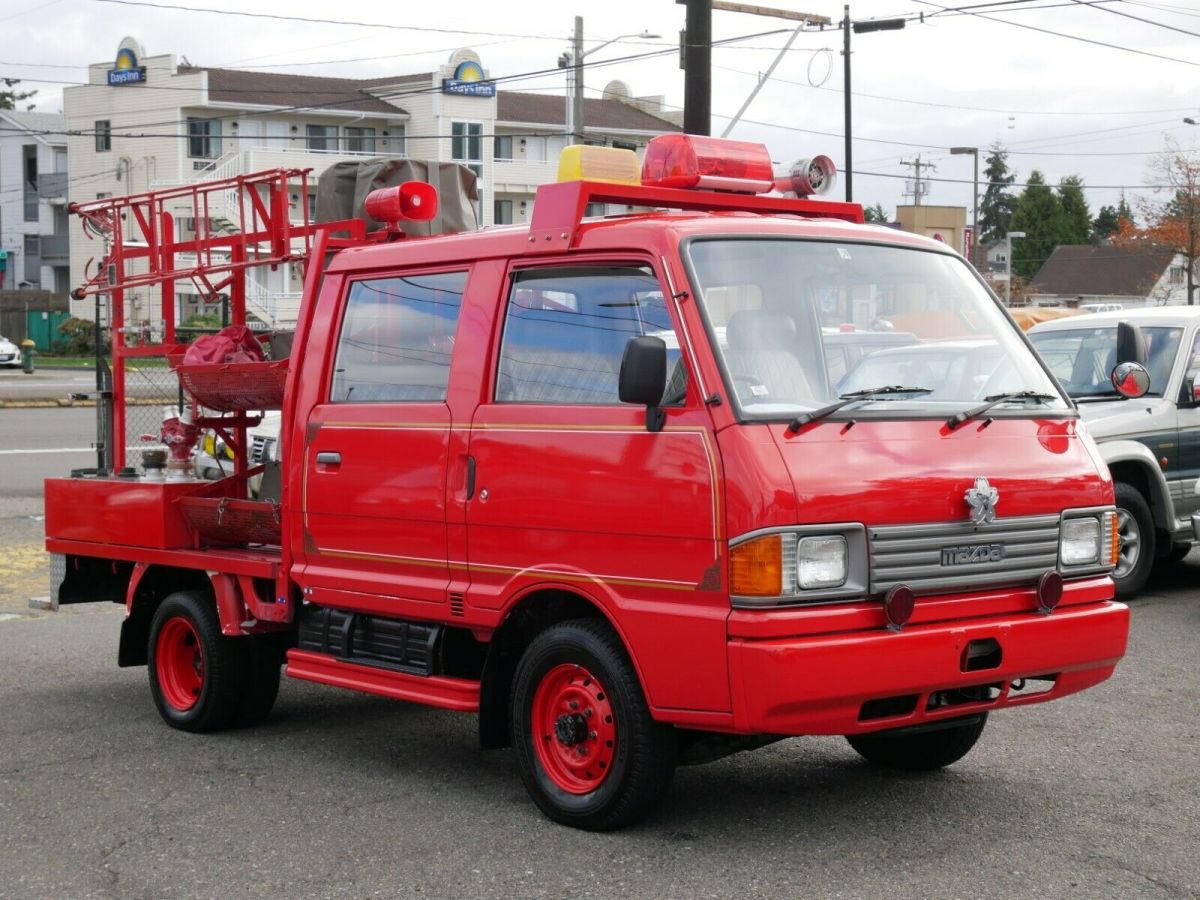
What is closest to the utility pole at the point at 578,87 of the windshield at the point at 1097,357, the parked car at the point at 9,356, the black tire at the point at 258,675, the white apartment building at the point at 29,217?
the windshield at the point at 1097,357

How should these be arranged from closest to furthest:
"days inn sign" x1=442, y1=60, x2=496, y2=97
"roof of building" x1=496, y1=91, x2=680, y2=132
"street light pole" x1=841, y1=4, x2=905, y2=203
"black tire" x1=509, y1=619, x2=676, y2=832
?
"black tire" x1=509, y1=619, x2=676, y2=832
"street light pole" x1=841, y1=4, x2=905, y2=203
"days inn sign" x1=442, y1=60, x2=496, y2=97
"roof of building" x1=496, y1=91, x2=680, y2=132

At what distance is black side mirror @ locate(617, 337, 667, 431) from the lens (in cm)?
534

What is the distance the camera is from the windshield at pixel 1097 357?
11836mm

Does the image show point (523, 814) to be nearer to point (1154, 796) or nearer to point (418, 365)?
point (418, 365)

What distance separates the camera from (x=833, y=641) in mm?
5137

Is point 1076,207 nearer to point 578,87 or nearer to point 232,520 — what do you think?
point 578,87

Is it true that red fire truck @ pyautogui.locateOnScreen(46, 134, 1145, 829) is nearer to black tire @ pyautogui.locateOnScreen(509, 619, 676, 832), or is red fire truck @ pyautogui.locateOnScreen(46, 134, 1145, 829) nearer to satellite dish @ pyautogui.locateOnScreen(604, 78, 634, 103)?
black tire @ pyautogui.locateOnScreen(509, 619, 676, 832)

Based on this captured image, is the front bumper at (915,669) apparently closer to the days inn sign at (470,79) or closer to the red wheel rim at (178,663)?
the red wheel rim at (178,663)

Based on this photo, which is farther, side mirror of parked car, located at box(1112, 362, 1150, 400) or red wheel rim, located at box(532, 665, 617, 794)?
side mirror of parked car, located at box(1112, 362, 1150, 400)

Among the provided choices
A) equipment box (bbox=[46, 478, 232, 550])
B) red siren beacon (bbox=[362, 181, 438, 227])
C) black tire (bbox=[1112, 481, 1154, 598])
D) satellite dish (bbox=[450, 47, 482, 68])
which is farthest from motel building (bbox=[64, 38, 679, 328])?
red siren beacon (bbox=[362, 181, 438, 227])

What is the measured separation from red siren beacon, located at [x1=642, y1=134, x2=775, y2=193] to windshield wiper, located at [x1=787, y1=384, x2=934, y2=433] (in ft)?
4.34

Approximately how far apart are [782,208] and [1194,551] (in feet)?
28.4

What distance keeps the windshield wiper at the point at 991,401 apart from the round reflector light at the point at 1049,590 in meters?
0.63

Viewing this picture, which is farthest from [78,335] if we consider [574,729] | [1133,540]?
[574,729]
